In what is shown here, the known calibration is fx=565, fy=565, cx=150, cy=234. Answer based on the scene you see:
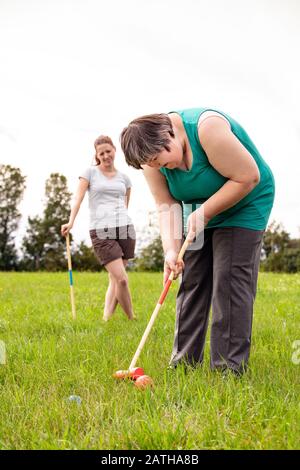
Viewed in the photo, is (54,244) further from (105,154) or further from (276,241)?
(105,154)

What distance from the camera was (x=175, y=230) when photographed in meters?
3.49

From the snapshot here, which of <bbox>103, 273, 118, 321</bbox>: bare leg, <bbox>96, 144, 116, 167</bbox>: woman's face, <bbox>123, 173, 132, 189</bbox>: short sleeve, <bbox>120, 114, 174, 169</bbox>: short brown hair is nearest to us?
<bbox>120, 114, 174, 169</bbox>: short brown hair

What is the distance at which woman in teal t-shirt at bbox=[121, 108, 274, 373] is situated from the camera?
2918 millimetres

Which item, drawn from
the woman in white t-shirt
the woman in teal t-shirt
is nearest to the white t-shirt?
the woman in white t-shirt

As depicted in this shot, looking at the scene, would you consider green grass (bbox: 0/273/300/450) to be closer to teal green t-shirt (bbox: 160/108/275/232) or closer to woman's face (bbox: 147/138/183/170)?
teal green t-shirt (bbox: 160/108/275/232)

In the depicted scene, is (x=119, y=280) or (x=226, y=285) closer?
(x=226, y=285)

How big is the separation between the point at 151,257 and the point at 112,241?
1516 cm

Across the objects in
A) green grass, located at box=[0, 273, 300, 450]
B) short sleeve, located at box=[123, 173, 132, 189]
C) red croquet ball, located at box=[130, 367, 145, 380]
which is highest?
short sleeve, located at box=[123, 173, 132, 189]

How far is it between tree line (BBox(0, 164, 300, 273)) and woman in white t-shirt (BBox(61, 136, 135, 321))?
14.5 m

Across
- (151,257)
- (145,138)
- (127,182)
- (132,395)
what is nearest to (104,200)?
(127,182)

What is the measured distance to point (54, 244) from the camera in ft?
79.2

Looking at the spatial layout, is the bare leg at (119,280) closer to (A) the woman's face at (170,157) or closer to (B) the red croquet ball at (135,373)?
(B) the red croquet ball at (135,373)

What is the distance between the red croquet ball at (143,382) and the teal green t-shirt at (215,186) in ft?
3.09

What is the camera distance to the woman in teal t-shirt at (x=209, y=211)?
115 inches
